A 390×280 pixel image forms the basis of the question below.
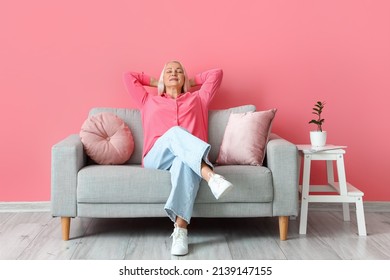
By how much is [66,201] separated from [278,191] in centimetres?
129

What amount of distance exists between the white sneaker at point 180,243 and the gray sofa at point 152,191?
0.64ft

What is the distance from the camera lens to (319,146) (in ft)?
11.2

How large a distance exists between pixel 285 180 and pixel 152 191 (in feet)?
2.66

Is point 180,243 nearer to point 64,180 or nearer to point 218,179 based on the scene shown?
point 218,179

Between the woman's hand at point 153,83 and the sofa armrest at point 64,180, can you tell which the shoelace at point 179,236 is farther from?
the woman's hand at point 153,83

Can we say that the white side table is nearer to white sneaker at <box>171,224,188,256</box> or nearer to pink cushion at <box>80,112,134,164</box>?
white sneaker at <box>171,224,188,256</box>

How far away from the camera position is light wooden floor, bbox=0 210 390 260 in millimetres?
2834

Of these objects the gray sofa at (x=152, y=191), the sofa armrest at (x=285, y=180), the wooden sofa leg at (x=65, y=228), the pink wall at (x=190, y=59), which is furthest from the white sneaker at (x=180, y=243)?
the pink wall at (x=190, y=59)

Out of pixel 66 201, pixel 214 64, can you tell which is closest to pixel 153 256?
pixel 66 201

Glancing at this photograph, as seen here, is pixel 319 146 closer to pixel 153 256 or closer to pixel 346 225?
pixel 346 225

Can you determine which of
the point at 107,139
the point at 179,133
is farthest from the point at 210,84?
the point at 107,139

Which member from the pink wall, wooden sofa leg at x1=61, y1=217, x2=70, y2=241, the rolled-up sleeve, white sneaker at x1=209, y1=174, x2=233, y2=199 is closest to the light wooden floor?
wooden sofa leg at x1=61, y1=217, x2=70, y2=241

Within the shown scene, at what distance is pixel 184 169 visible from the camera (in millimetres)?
2967

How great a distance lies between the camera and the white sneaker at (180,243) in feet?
9.23
